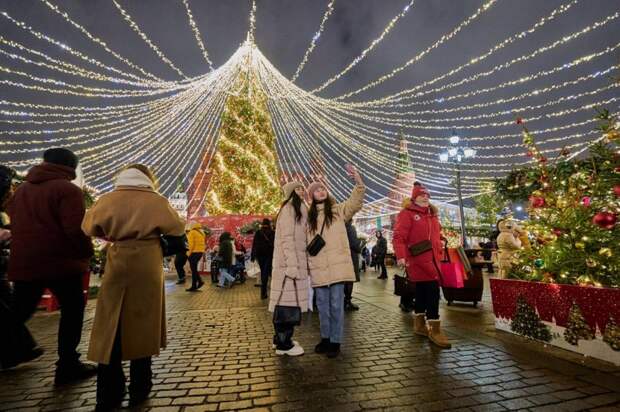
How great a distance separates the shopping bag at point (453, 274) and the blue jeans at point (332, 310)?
235cm

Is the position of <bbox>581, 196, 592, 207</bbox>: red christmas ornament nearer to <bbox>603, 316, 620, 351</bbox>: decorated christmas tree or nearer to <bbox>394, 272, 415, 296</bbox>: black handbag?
<bbox>603, 316, 620, 351</bbox>: decorated christmas tree

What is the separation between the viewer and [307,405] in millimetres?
2309

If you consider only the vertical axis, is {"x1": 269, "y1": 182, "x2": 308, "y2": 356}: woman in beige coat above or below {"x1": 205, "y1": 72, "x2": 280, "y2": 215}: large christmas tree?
below

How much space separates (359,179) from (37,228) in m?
3.02

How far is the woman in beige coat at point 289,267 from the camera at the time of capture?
11.2ft

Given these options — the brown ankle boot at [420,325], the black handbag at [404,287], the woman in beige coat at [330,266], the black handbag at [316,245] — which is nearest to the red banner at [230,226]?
the black handbag at [404,287]

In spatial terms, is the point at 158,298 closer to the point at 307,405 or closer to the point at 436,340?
the point at 307,405

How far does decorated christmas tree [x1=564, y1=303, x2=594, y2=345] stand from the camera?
10.7ft

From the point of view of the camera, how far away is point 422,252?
4.05 m

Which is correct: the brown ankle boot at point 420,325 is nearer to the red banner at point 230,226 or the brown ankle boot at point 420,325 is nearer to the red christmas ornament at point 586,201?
the red christmas ornament at point 586,201

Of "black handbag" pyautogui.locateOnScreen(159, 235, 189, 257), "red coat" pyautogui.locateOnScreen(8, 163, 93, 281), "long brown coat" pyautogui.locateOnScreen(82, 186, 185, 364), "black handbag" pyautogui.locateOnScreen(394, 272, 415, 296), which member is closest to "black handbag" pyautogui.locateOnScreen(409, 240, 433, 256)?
"black handbag" pyautogui.locateOnScreen(394, 272, 415, 296)

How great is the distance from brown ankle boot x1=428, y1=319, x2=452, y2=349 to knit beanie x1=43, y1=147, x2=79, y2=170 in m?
4.06

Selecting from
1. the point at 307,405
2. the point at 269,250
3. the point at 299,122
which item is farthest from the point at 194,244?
the point at 307,405

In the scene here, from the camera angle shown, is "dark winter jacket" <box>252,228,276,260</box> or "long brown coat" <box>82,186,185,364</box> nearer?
"long brown coat" <box>82,186,185,364</box>
